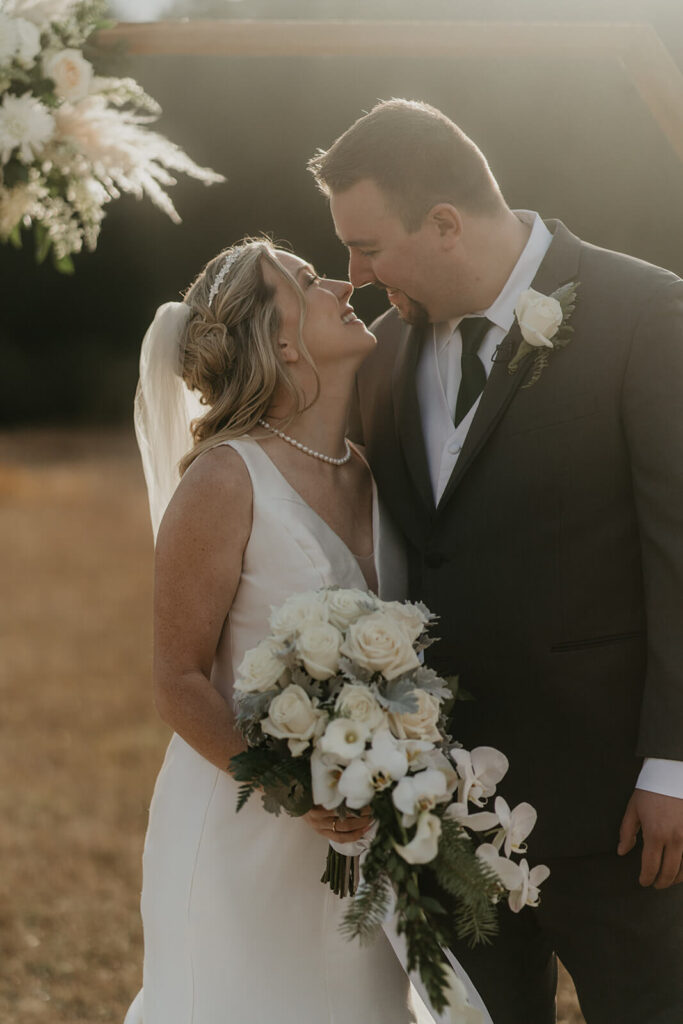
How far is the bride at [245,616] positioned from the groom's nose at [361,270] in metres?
0.05

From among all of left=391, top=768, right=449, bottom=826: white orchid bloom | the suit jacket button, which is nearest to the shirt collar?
the suit jacket button

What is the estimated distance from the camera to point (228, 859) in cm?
254

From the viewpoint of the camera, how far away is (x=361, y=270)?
282 cm

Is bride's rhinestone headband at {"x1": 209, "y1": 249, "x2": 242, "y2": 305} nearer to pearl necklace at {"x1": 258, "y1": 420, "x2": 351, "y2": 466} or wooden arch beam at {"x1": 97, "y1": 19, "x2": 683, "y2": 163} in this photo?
pearl necklace at {"x1": 258, "y1": 420, "x2": 351, "y2": 466}

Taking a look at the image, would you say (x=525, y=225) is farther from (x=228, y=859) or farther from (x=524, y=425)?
(x=228, y=859)

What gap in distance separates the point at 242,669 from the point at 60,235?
131 cm

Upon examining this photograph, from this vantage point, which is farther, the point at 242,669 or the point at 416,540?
the point at 416,540

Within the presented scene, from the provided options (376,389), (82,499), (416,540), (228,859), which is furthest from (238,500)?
(82,499)

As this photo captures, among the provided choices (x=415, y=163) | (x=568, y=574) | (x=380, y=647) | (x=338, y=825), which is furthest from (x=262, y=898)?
(x=415, y=163)

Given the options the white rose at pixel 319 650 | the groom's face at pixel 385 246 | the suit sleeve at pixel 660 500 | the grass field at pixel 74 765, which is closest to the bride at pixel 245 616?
Answer: the groom's face at pixel 385 246

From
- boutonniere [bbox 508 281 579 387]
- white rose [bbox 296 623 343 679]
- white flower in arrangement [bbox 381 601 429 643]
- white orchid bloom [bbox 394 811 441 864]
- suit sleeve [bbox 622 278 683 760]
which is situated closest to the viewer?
white orchid bloom [bbox 394 811 441 864]

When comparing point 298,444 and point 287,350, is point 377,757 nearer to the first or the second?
point 298,444

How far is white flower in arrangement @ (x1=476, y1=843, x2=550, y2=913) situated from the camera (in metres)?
2.15

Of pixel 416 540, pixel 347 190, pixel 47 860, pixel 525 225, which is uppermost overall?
pixel 347 190
